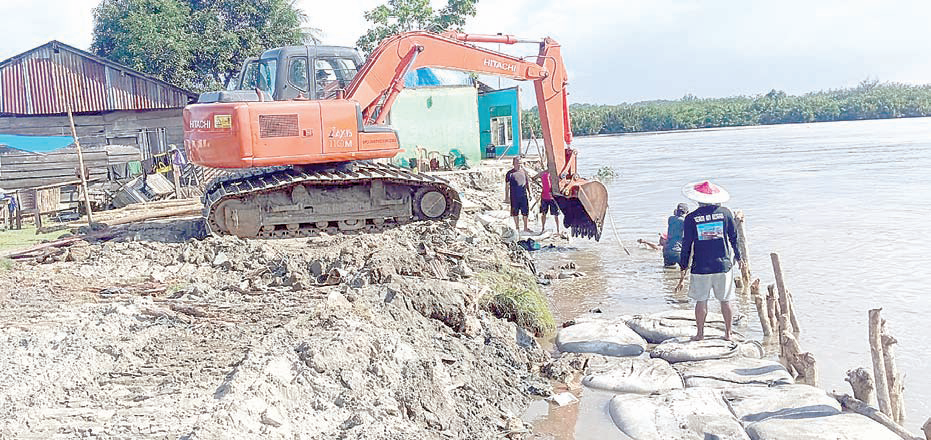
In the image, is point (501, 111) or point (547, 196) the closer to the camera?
point (547, 196)

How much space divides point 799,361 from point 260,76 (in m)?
8.58

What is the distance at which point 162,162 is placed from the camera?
73.2ft

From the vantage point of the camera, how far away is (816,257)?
1245 centimetres

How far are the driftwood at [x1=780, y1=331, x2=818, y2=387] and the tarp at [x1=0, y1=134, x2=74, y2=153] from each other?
1946 centimetres

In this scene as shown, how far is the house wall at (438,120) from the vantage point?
80.8 ft

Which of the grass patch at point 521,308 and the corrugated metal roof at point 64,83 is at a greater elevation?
the corrugated metal roof at point 64,83

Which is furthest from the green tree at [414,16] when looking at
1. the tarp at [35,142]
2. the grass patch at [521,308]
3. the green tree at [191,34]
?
the grass patch at [521,308]

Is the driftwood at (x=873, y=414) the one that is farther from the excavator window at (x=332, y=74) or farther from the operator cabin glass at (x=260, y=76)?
the operator cabin glass at (x=260, y=76)

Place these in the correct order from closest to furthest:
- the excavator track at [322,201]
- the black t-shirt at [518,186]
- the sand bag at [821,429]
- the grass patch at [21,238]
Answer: the sand bag at [821,429] < the excavator track at [322,201] < the grass patch at [21,238] < the black t-shirt at [518,186]

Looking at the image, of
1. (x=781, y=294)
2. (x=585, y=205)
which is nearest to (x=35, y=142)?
(x=585, y=205)

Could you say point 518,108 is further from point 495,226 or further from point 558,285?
point 558,285

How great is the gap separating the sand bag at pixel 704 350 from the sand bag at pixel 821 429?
1.73 meters

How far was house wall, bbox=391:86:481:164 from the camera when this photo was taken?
2462cm

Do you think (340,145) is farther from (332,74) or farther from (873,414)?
(873,414)
